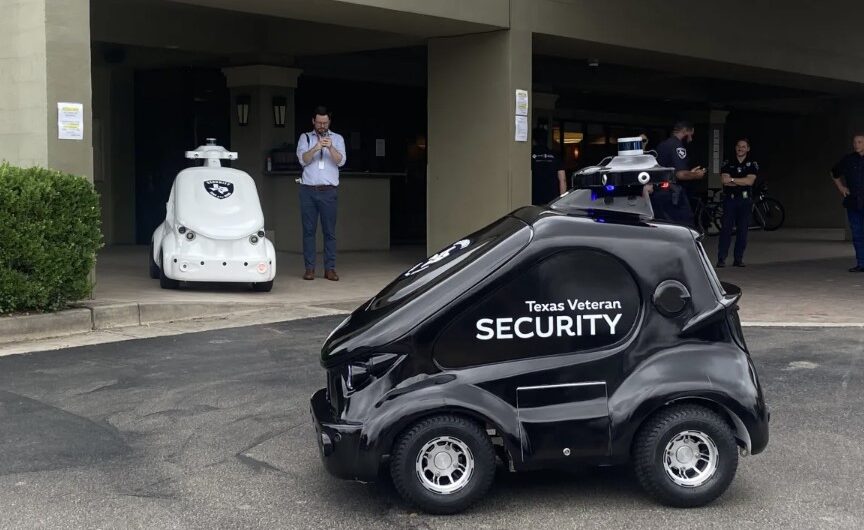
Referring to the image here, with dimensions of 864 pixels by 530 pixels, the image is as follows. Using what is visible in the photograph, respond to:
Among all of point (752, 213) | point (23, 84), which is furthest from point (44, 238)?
point (752, 213)

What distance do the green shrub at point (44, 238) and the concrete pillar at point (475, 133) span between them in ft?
17.4

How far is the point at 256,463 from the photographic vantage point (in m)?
5.36

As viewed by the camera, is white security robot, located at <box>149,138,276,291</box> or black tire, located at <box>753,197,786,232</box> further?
black tire, located at <box>753,197,786,232</box>

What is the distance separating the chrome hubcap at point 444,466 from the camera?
14.8 feet

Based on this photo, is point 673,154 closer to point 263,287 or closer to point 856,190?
point 856,190

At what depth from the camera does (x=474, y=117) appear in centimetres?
1311

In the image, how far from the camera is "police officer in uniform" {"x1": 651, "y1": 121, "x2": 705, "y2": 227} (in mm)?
11453

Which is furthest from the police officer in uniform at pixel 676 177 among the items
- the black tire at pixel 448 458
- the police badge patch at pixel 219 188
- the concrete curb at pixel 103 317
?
the black tire at pixel 448 458

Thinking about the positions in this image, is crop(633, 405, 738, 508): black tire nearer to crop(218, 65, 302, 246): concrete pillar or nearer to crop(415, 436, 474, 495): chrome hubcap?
crop(415, 436, 474, 495): chrome hubcap

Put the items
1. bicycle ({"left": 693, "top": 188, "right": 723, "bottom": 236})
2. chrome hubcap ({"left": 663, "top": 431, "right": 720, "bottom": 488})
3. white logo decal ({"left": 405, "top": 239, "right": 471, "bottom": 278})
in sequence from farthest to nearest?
bicycle ({"left": 693, "top": 188, "right": 723, "bottom": 236})
white logo decal ({"left": 405, "top": 239, "right": 471, "bottom": 278})
chrome hubcap ({"left": 663, "top": 431, "right": 720, "bottom": 488})

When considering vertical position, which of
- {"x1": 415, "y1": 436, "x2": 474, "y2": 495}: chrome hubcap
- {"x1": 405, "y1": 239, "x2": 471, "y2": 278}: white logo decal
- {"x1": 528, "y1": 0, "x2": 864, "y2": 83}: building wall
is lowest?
{"x1": 415, "y1": 436, "x2": 474, "y2": 495}: chrome hubcap

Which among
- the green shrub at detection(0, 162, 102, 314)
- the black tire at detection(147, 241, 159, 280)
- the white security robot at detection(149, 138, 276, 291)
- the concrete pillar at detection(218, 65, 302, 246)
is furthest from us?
the concrete pillar at detection(218, 65, 302, 246)

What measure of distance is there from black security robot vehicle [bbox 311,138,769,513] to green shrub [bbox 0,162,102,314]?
15.8 feet

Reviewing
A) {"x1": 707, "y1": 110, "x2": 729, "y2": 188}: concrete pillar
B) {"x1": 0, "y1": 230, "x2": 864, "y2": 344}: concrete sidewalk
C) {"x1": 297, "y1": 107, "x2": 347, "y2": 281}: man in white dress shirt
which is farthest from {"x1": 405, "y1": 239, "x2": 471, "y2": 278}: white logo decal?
{"x1": 707, "y1": 110, "x2": 729, "y2": 188}: concrete pillar
